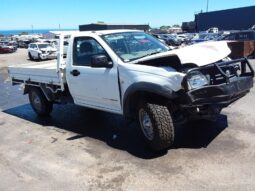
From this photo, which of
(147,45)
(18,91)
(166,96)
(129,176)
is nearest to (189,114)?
(166,96)

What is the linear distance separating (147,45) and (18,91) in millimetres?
7357

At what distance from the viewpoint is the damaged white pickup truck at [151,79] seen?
4.92 metres

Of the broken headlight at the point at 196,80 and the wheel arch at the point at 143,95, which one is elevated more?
the broken headlight at the point at 196,80

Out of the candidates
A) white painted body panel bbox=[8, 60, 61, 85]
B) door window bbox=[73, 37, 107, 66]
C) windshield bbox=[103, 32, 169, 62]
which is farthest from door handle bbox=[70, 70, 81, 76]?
windshield bbox=[103, 32, 169, 62]

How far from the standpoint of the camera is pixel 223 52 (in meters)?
5.50

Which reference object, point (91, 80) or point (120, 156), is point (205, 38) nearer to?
point (91, 80)

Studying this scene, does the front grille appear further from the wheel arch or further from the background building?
the background building

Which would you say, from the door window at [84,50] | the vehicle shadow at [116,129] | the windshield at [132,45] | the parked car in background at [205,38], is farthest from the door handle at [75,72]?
the parked car in background at [205,38]

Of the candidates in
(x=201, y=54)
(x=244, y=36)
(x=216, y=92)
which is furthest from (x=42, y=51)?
(x=216, y=92)

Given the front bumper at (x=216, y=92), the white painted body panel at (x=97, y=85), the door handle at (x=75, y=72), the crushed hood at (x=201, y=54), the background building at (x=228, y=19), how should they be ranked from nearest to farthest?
the front bumper at (x=216, y=92) < the crushed hood at (x=201, y=54) < the white painted body panel at (x=97, y=85) < the door handle at (x=75, y=72) < the background building at (x=228, y=19)

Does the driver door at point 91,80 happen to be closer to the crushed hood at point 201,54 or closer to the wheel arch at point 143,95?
the wheel arch at point 143,95

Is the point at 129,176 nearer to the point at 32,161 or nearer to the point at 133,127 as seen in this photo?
the point at 32,161

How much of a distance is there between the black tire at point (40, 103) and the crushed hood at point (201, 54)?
3.34 m

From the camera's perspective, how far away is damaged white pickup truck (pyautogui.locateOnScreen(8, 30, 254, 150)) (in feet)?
16.1
